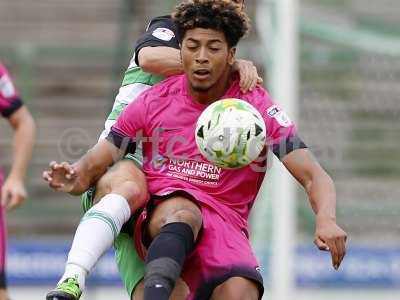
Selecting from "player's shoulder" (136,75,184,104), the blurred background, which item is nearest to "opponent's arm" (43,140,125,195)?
"player's shoulder" (136,75,184,104)

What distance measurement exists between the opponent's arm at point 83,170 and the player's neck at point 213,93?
430 millimetres

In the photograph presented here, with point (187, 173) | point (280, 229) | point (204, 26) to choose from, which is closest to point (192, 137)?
point (187, 173)

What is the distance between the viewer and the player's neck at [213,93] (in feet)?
19.3

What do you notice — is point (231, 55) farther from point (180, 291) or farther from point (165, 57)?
point (180, 291)

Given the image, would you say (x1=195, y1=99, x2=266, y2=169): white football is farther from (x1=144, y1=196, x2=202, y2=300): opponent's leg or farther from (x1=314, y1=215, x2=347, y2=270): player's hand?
(x1=314, y1=215, x2=347, y2=270): player's hand

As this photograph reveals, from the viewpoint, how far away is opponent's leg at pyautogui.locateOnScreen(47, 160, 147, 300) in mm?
5352

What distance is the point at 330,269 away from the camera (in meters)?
11.2

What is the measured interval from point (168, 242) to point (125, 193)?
39 centimetres

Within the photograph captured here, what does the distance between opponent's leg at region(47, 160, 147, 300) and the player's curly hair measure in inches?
27.3

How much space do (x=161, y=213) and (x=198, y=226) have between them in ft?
0.57

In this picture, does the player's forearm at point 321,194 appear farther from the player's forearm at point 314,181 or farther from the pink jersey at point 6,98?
the pink jersey at point 6,98

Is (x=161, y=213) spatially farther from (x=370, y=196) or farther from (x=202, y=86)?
(x=370, y=196)

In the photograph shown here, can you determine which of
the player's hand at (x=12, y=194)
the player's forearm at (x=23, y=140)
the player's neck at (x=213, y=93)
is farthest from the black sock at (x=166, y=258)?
the player's forearm at (x=23, y=140)

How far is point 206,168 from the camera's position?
5.89 meters
